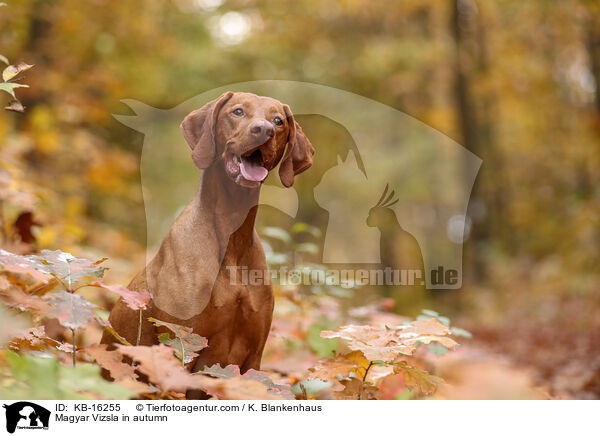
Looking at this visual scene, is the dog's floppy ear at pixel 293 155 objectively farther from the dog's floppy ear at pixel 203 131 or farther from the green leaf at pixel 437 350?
the green leaf at pixel 437 350

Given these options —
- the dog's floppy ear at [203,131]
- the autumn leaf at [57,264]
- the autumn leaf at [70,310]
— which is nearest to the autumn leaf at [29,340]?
the autumn leaf at [57,264]

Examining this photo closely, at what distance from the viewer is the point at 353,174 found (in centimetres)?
874

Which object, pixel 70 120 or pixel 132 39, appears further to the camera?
pixel 132 39

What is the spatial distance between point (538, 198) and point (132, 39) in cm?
1313

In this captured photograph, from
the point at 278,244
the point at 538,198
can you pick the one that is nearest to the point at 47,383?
the point at 278,244

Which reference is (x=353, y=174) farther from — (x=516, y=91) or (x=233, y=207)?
(x=516, y=91)

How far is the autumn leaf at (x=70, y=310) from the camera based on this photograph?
174cm

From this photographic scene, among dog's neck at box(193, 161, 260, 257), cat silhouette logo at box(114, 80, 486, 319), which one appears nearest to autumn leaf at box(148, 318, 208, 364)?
cat silhouette logo at box(114, 80, 486, 319)

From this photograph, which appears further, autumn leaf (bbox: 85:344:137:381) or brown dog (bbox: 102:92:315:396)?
brown dog (bbox: 102:92:315:396)
